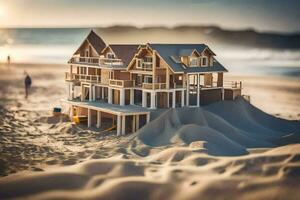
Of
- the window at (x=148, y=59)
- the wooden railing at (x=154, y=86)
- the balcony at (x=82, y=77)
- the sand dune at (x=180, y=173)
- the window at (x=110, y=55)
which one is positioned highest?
the window at (x=110, y=55)

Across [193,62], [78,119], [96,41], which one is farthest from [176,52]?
[78,119]

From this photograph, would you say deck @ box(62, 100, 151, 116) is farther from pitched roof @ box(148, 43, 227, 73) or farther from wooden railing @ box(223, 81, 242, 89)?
wooden railing @ box(223, 81, 242, 89)

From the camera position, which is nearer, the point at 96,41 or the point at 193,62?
the point at 193,62

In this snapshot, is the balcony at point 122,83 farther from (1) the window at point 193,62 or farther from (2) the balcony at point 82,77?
(1) the window at point 193,62

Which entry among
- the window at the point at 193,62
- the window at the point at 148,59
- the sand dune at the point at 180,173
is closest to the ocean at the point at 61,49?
the window at the point at 148,59

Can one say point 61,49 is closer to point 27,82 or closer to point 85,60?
point 27,82

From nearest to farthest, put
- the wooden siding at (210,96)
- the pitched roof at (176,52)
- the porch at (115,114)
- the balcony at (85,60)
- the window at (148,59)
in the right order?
the porch at (115,114), the pitched roof at (176,52), the window at (148,59), the wooden siding at (210,96), the balcony at (85,60)

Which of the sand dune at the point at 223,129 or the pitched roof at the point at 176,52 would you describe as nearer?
the sand dune at the point at 223,129

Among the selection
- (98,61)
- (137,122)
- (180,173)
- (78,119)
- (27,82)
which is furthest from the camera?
(98,61)
